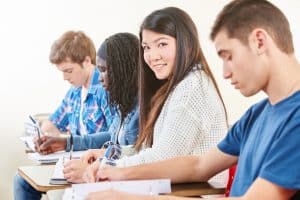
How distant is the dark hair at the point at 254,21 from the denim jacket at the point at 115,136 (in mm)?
966

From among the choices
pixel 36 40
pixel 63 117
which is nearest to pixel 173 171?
pixel 63 117

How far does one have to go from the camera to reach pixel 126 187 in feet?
4.46

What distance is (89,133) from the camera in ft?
8.67

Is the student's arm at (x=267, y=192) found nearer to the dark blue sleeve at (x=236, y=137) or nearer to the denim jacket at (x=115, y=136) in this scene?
the dark blue sleeve at (x=236, y=137)

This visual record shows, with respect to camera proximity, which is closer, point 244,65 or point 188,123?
point 244,65

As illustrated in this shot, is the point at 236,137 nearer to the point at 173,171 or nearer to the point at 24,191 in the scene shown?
the point at 173,171

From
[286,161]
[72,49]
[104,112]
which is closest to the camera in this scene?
[286,161]

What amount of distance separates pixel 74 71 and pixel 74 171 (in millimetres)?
1315

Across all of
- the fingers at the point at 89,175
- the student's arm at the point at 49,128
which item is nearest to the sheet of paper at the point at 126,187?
the fingers at the point at 89,175

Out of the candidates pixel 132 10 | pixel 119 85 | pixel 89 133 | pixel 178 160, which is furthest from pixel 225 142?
pixel 132 10

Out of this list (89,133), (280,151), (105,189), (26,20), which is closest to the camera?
(280,151)

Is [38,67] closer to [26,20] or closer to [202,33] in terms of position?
[26,20]

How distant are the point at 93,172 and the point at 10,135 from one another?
84.3 inches

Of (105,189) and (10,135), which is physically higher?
(105,189)
